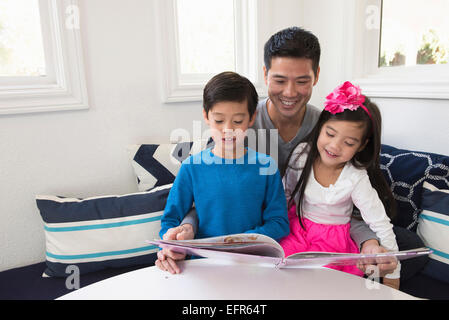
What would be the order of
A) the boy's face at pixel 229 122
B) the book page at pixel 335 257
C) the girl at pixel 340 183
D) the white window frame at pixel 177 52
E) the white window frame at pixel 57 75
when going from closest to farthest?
the book page at pixel 335 257, the boy's face at pixel 229 122, the girl at pixel 340 183, the white window frame at pixel 57 75, the white window frame at pixel 177 52

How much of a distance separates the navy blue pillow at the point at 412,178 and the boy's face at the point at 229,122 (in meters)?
0.70

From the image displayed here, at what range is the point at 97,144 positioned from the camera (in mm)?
1566

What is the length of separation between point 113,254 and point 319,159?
0.90 meters

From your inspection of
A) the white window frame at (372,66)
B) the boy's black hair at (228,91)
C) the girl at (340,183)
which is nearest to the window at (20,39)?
the boy's black hair at (228,91)

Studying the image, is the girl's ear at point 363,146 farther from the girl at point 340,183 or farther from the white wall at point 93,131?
the white wall at point 93,131

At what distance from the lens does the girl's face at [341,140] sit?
1.11m

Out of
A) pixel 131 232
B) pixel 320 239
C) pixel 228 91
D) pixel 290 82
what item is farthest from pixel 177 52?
pixel 320 239

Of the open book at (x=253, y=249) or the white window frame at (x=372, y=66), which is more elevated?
the white window frame at (x=372, y=66)

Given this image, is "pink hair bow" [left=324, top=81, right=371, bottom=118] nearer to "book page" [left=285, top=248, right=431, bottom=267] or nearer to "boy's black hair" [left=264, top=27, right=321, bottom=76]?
"boy's black hair" [left=264, top=27, right=321, bottom=76]

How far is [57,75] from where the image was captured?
4.87ft

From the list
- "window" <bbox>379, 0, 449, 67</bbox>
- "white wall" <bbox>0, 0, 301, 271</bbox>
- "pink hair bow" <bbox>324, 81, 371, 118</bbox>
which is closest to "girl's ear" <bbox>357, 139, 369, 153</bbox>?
"pink hair bow" <bbox>324, 81, 371, 118</bbox>

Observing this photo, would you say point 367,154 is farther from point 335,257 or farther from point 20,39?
point 20,39

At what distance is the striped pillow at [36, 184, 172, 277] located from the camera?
132cm

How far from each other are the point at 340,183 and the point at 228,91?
1.69 feet
